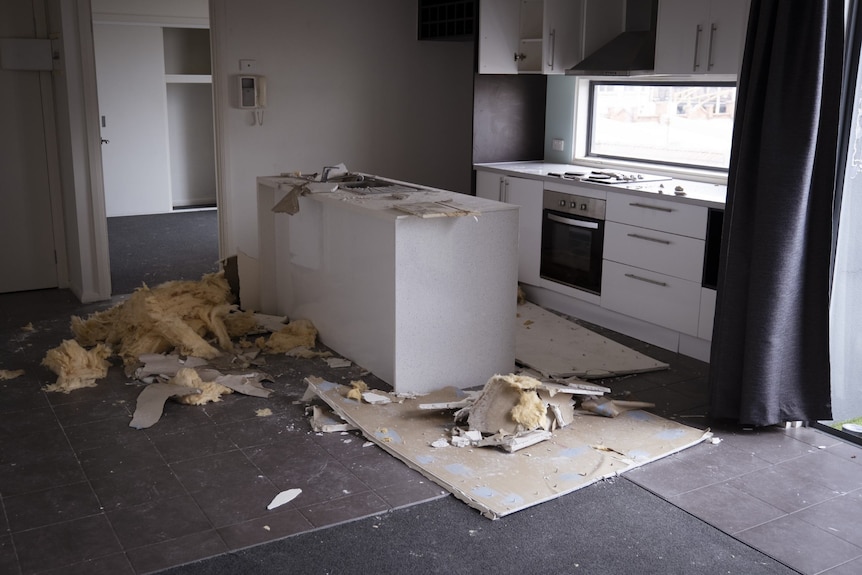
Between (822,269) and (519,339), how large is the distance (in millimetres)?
1877

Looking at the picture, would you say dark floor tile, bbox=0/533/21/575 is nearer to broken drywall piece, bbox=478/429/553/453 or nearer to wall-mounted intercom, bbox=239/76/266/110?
broken drywall piece, bbox=478/429/553/453

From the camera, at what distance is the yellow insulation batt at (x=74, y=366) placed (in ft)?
13.6

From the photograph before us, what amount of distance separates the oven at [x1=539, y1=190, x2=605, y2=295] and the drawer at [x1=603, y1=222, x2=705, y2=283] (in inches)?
4.4

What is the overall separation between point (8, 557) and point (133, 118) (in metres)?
7.11

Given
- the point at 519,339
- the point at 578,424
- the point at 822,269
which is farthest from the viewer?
the point at 519,339

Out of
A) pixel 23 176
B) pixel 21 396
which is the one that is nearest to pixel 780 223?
pixel 21 396

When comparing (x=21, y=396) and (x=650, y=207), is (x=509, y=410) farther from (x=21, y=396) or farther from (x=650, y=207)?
(x=21, y=396)

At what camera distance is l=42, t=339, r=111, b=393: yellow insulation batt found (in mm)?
4160

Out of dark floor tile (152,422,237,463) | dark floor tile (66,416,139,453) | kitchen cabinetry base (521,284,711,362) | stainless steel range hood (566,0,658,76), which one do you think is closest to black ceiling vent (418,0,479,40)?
stainless steel range hood (566,0,658,76)

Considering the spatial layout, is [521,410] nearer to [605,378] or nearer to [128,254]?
[605,378]

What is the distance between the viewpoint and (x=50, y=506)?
9.80ft

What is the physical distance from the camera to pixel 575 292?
5496 mm

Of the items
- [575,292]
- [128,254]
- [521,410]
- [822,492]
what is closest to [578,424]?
[521,410]

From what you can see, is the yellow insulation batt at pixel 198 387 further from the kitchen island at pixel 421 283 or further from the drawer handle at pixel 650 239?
the drawer handle at pixel 650 239
